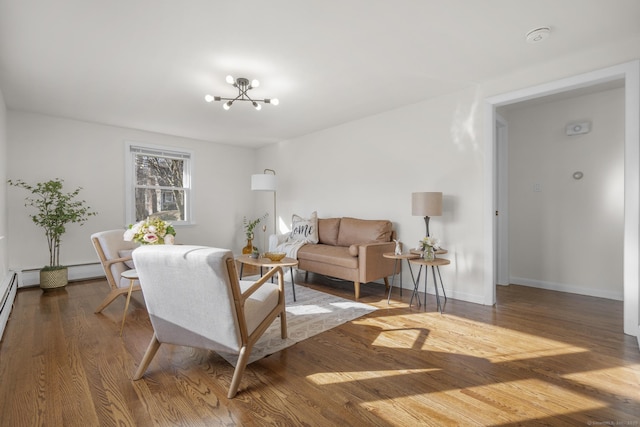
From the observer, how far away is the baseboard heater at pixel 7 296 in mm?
2736

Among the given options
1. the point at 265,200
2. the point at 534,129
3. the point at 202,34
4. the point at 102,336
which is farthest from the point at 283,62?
the point at 265,200

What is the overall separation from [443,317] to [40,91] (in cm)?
501

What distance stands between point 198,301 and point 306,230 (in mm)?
3114

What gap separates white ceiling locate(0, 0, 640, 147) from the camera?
6.89 feet

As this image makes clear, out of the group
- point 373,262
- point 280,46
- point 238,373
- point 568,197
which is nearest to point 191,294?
point 238,373

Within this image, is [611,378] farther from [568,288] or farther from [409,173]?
[409,173]

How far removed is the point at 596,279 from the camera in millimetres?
3598

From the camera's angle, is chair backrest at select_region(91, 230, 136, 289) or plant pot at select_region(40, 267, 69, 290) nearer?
chair backrest at select_region(91, 230, 136, 289)

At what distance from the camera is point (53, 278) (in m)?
4.03

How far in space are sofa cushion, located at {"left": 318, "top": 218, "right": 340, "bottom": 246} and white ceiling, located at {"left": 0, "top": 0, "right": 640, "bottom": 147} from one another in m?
1.70

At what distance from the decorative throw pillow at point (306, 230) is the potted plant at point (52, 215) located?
310 cm

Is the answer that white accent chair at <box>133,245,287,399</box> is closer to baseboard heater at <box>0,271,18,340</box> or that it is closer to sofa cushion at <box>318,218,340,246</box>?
baseboard heater at <box>0,271,18,340</box>

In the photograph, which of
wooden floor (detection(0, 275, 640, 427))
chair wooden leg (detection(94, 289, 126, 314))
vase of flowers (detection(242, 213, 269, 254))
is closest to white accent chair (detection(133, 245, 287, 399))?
wooden floor (detection(0, 275, 640, 427))

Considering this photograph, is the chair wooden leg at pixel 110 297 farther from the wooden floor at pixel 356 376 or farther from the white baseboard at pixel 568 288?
the white baseboard at pixel 568 288
